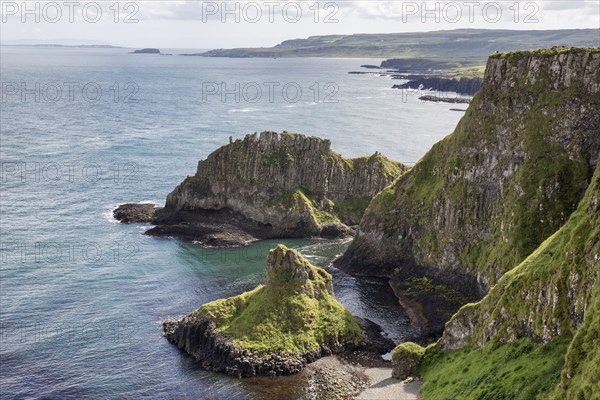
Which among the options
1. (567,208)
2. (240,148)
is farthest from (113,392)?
(240,148)

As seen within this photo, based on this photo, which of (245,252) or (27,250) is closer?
(27,250)

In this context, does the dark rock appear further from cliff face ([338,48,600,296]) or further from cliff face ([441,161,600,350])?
cliff face ([441,161,600,350])

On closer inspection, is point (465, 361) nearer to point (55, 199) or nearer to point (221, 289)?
point (221, 289)

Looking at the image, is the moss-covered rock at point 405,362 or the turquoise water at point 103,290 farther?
the turquoise water at point 103,290

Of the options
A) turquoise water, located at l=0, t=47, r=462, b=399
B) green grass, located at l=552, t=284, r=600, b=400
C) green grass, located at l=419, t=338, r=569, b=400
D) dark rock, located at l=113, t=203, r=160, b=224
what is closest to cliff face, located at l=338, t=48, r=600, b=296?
turquoise water, located at l=0, t=47, r=462, b=399

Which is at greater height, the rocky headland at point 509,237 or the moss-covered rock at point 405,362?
the rocky headland at point 509,237

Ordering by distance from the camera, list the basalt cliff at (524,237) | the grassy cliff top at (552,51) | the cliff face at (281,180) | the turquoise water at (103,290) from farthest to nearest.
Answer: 1. the cliff face at (281,180)
2. the grassy cliff top at (552,51)
3. the turquoise water at (103,290)
4. the basalt cliff at (524,237)

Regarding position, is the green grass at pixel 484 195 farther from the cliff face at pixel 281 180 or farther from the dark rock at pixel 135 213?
the dark rock at pixel 135 213

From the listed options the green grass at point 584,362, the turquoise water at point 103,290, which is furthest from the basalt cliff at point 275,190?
the green grass at point 584,362
